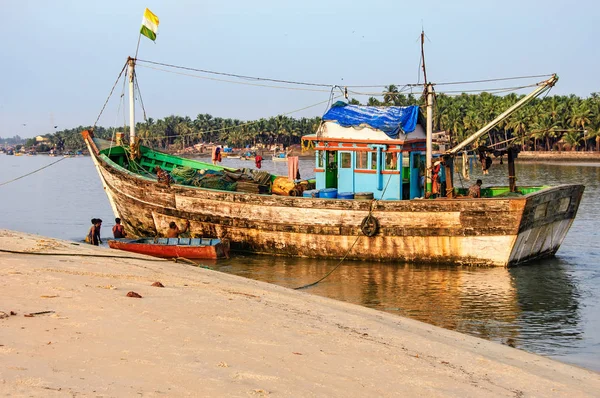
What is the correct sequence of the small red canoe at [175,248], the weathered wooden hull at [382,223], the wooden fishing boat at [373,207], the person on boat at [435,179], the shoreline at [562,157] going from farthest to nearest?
the shoreline at [562,157] → the person on boat at [435,179] → the small red canoe at [175,248] → the wooden fishing boat at [373,207] → the weathered wooden hull at [382,223]

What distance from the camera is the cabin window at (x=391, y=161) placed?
19.0 m

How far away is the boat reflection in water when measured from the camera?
40.0 feet

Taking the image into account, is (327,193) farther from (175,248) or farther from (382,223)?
(175,248)

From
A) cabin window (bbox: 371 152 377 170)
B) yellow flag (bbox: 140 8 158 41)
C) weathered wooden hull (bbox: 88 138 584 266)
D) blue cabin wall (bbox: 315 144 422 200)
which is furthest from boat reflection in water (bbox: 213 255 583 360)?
yellow flag (bbox: 140 8 158 41)

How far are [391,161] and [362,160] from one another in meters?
0.88

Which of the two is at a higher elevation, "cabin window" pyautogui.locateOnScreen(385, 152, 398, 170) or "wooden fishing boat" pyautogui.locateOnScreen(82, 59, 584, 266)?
"cabin window" pyautogui.locateOnScreen(385, 152, 398, 170)

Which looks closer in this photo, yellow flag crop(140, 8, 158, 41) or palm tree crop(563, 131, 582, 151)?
yellow flag crop(140, 8, 158, 41)

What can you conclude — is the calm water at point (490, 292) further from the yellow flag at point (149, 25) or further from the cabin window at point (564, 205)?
the yellow flag at point (149, 25)

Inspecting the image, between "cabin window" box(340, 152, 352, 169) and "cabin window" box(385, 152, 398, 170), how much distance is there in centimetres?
112

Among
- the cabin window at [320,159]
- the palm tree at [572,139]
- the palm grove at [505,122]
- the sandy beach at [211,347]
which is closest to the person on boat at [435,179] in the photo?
the cabin window at [320,159]

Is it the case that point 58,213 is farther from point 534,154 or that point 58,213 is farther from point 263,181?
point 534,154

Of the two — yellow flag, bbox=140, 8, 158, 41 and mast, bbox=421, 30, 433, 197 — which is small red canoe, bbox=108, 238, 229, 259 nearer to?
mast, bbox=421, 30, 433, 197

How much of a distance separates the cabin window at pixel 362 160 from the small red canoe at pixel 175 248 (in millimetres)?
4561

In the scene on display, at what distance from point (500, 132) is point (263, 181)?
80.6m
